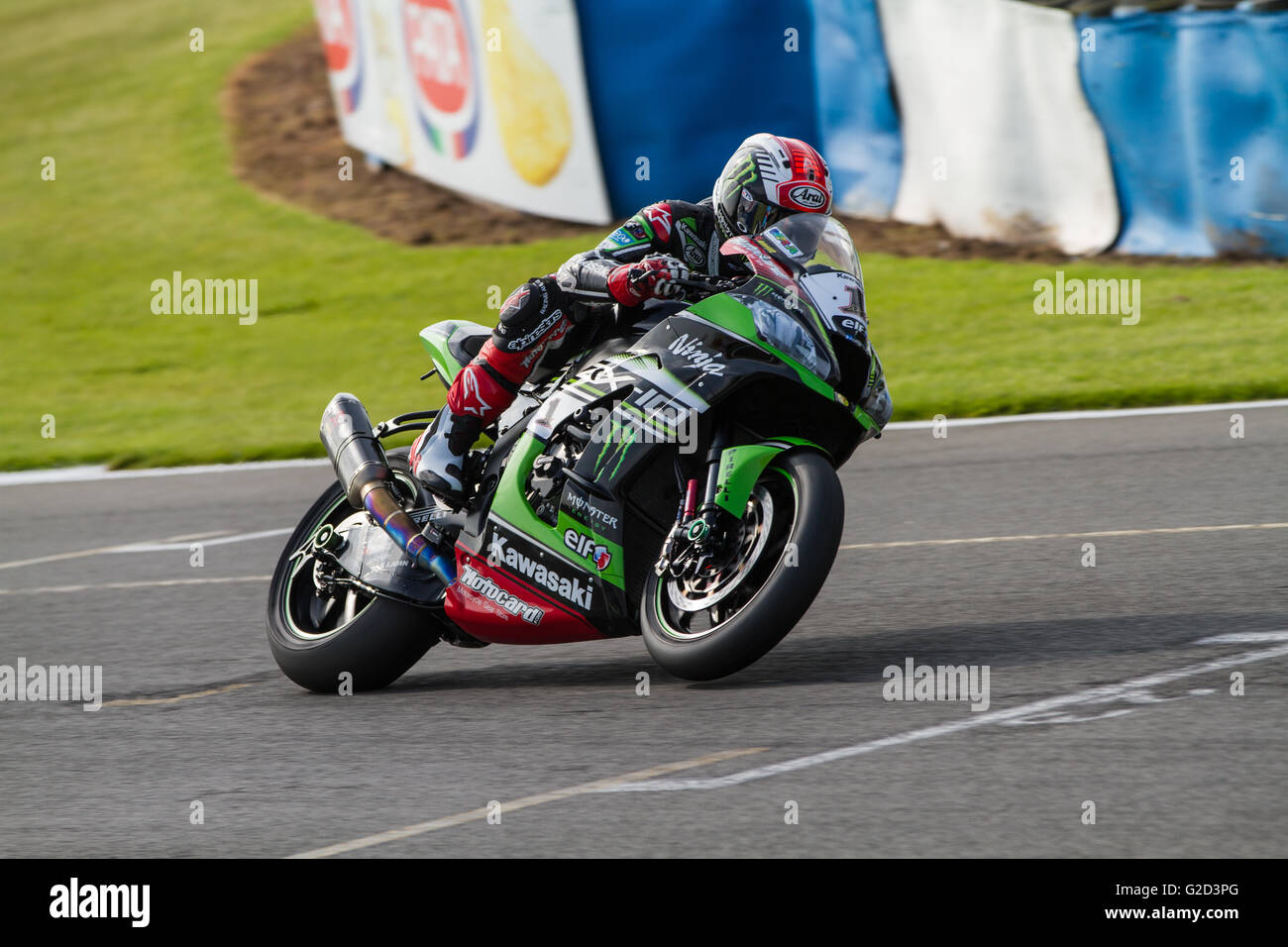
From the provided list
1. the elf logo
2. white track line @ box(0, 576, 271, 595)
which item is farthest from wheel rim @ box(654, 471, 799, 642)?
white track line @ box(0, 576, 271, 595)

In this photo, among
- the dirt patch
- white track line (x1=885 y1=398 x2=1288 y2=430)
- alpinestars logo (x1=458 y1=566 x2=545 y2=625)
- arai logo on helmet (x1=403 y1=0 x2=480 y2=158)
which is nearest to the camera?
alpinestars logo (x1=458 y1=566 x2=545 y2=625)

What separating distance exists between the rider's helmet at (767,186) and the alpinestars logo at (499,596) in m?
1.46

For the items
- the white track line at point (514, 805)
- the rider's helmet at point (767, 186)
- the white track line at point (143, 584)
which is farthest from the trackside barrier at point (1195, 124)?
the white track line at point (514, 805)

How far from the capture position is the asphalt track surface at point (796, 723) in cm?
430

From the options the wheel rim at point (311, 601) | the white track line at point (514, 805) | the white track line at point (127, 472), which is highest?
the white track line at point (127, 472)

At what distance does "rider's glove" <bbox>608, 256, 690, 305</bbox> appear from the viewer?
5617mm

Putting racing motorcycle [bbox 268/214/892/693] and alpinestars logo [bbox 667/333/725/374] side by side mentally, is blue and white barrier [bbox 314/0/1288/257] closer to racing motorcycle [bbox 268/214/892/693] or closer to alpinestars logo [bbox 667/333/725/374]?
racing motorcycle [bbox 268/214/892/693]

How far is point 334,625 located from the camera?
652cm

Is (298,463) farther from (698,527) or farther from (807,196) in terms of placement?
(698,527)

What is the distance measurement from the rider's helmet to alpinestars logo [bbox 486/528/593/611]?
1317 millimetres

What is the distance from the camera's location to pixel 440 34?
2059 centimetres

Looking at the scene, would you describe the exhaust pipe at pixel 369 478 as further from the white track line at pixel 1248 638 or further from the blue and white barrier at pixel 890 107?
the blue and white barrier at pixel 890 107

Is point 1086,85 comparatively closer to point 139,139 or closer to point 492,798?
point 492,798

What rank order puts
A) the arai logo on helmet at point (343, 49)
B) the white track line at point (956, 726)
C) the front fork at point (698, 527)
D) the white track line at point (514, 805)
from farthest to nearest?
the arai logo on helmet at point (343, 49), the front fork at point (698, 527), the white track line at point (956, 726), the white track line at point (514, 805)
